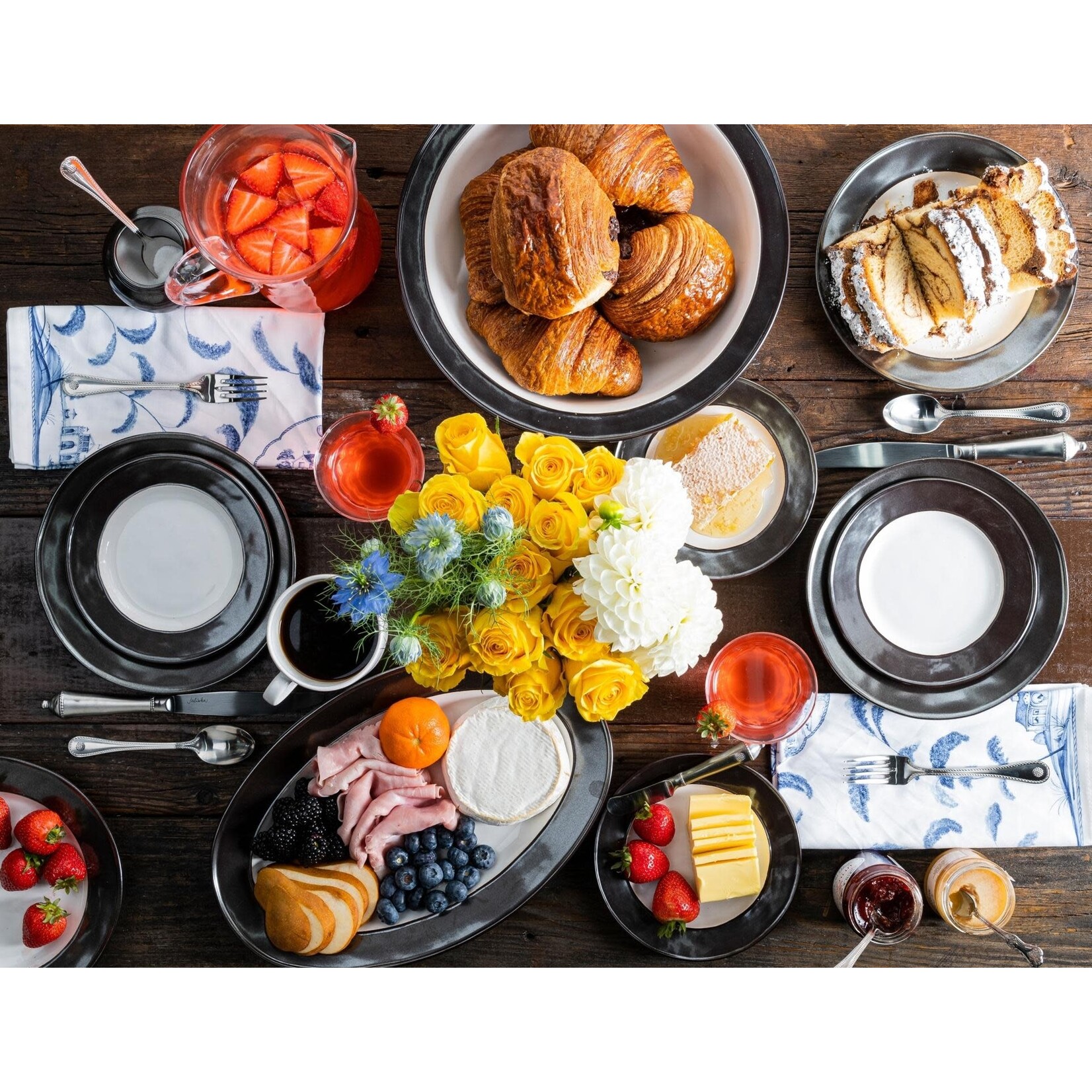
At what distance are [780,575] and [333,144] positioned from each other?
1.03 m

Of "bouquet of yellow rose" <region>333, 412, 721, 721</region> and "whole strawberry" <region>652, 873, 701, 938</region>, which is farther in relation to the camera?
"whole strawberry" <region>652, 873, 701, 938</region>

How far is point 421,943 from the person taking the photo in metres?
1.39

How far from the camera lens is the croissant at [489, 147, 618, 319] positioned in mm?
1078

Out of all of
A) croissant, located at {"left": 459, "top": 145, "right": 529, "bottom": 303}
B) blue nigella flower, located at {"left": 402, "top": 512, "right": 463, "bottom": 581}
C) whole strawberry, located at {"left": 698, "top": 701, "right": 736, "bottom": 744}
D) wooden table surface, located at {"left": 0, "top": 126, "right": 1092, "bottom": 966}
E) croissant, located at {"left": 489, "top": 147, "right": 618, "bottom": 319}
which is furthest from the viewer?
wooden table surface, located at {"left": 0, "top": 126, "right": 1092, "bottom": 966}

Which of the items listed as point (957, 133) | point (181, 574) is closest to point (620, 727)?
point (181, 574)

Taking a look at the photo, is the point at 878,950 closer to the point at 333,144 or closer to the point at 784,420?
the point at 784,420

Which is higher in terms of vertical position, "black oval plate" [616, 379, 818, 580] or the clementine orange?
"black oval plate" [616, 379, 818, 580]

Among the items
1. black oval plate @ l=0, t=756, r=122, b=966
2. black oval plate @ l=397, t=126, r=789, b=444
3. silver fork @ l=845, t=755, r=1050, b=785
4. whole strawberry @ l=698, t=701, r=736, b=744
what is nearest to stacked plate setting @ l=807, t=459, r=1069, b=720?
silver fork @ l=845, t=755, r=1050, b=785

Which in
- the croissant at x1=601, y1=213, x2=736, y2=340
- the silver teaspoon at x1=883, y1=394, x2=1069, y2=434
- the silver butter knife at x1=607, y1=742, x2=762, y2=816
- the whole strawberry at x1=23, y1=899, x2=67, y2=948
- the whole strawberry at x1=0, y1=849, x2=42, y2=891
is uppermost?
the croissant at x1=601, y1=213, x2=736, y2=340

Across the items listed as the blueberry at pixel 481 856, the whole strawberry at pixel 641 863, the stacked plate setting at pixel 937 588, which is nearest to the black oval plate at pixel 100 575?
the blueberry at pixel 481 856

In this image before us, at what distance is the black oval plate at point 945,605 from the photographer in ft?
4.74

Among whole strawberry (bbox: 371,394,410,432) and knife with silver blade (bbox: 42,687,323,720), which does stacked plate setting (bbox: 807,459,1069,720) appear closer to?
whole strawberry (bbox: 371,394,410,432)

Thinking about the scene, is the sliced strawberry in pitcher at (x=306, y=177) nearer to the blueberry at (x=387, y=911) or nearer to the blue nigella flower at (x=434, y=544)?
the blue nigella flower at (x=434, y=544)

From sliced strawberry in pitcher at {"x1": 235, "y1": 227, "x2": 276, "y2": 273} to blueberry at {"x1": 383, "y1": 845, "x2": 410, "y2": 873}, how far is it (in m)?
0.96
